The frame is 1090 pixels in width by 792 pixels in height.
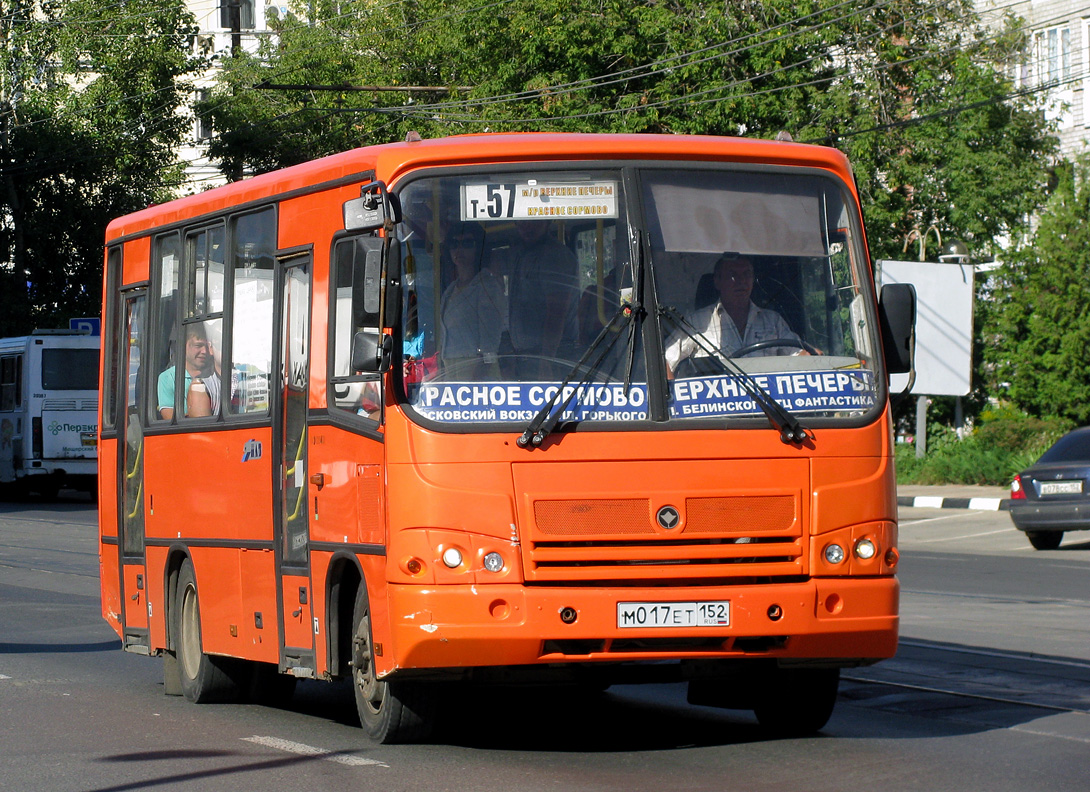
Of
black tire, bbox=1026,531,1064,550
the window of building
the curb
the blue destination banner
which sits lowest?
black tire, bbox=1026,531,1064,550

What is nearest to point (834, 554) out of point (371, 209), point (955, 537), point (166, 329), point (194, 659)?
point (371, 209)

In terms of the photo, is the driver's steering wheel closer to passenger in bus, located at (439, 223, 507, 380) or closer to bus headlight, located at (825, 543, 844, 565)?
bus headlight, located at (825, 543, 844, 565)

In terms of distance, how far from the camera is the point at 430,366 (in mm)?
7605

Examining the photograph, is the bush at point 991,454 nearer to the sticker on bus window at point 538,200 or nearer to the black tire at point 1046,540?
the black tire at point 1046,540

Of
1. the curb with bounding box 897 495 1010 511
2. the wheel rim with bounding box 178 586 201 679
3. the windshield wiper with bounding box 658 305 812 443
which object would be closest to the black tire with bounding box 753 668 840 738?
the windshield wiper with bounding box 658 305 812 443

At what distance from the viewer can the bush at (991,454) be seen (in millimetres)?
31516

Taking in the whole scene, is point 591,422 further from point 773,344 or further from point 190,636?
point 190,636

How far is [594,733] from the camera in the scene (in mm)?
8758

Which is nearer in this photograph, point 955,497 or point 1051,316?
point 955,497

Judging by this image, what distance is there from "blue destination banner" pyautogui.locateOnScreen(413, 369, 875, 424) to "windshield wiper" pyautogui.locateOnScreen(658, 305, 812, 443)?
0.03m

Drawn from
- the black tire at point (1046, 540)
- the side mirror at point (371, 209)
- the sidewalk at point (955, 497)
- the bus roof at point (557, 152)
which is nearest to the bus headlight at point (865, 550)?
the bus roof at point (557, 152)

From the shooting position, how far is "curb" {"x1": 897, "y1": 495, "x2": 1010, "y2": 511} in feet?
90.5

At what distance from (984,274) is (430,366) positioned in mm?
31203

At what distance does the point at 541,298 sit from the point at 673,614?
1.44 meters
